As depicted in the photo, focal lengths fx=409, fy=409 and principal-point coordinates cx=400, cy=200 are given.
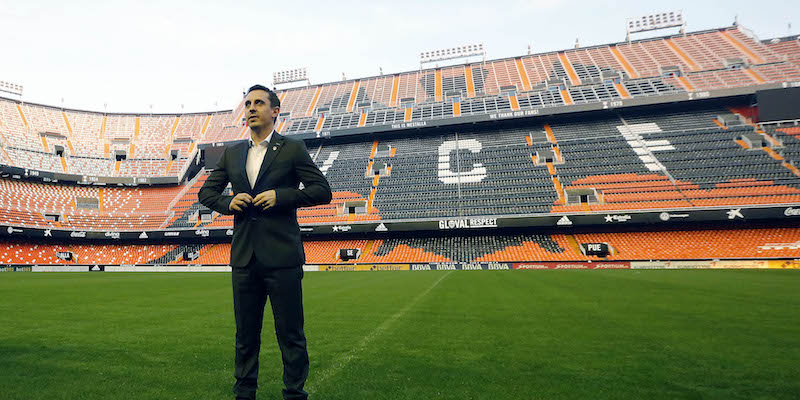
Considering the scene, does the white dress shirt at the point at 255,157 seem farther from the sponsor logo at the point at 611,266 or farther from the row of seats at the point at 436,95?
the row of seats at the point at 436,95

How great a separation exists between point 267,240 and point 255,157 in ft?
1.90

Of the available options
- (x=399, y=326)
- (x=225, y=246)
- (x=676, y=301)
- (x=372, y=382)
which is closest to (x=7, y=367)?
(x=372, y=382)

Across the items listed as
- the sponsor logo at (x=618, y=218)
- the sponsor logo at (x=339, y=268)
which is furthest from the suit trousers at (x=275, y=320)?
the sponsor logo at (x=618, y=218)

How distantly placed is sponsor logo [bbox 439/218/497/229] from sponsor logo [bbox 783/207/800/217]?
16.3 meters

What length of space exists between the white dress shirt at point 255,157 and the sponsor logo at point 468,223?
2637 cm

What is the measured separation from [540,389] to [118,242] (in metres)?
40.8

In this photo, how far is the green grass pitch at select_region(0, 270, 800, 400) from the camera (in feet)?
8.86

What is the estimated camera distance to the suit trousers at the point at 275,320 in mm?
2316

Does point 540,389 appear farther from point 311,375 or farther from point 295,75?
point 295,75

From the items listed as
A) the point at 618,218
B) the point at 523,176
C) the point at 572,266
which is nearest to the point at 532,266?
the point at 572,266

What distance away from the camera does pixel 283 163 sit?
2.48 meters

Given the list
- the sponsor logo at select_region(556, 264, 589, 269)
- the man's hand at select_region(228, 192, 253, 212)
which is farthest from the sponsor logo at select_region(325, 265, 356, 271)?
the man's hand at select_region(228, 192, 253, 212)

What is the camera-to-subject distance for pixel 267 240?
2354 mm

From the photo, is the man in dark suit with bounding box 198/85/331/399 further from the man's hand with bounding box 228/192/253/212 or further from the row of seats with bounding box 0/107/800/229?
the row of seats with bounding box 0/107/800/229
